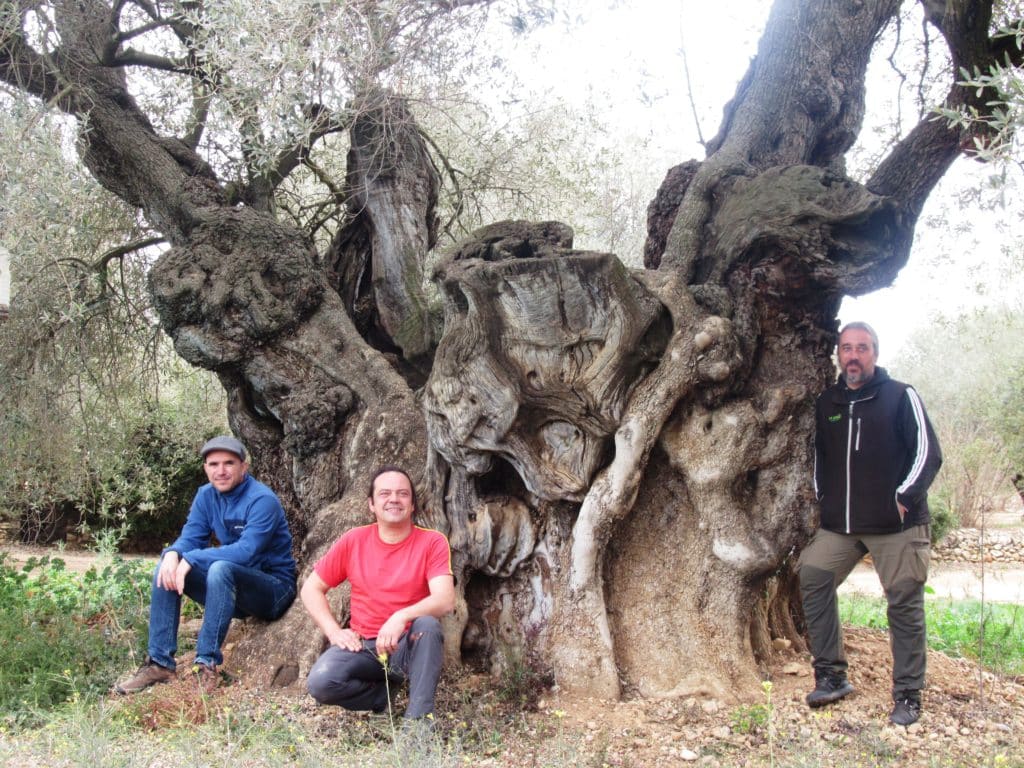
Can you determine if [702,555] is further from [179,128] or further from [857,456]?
[179,128]

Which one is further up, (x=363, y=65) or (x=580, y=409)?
(x=363, y=65)

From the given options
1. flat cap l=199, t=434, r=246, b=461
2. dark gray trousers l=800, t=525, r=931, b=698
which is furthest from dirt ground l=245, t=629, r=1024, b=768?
flat cap l=199, t=434, r=246, b=461

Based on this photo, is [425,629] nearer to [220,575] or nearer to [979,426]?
[220,575]

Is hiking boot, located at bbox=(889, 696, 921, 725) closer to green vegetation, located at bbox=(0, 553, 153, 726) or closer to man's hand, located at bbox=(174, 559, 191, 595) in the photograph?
man's hand, located at bbox=(174, 559, 191, 595)

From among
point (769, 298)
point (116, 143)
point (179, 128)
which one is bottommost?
point (769, 298)

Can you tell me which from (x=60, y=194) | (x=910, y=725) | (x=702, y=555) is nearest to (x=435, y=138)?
(x=60, y=194)

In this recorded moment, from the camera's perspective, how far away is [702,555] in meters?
4.96

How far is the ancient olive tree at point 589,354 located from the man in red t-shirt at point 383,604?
768 millimetres

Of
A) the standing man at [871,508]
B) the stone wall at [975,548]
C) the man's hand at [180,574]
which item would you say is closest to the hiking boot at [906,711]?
the standing man at [871,508]

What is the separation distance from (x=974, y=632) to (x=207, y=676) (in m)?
5.73

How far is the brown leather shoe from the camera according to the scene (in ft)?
15.5

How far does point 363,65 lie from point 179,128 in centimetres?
280

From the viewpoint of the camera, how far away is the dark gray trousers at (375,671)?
4.00 metres

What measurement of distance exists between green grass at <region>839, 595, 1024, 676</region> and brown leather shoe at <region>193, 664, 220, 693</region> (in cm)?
401
